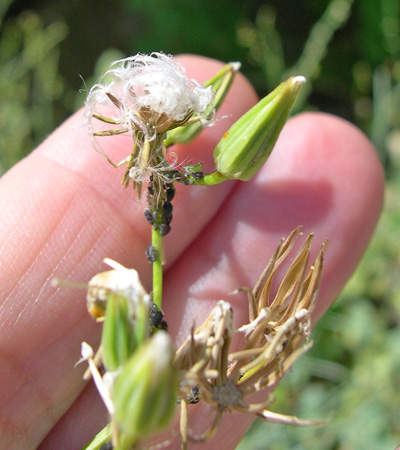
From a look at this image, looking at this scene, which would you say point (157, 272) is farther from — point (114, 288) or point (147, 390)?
point (147, 390)

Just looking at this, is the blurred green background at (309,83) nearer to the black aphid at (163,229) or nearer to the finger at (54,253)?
the finger at (54,253)

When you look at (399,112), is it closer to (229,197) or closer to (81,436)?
(229,197)

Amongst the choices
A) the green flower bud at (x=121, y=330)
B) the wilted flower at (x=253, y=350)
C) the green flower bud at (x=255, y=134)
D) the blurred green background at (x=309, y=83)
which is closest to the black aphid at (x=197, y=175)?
the green flower bud at (x=255, y=134)

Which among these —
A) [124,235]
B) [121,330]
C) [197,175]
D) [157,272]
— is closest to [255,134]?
[197,175]

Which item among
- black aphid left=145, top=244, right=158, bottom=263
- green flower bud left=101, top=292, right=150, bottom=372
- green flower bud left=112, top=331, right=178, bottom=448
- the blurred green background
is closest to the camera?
green flower bud left=112, top=331, right=178, bottom=448

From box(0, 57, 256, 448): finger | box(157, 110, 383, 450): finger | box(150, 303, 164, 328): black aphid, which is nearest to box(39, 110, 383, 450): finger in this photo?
box(157, 110, 383, 450): finger

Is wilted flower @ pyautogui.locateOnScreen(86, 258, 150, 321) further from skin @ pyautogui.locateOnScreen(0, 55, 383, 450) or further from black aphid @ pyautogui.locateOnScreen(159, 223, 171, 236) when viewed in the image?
skin @ pyautogui.locateOnScreen(0, 55, 383, 450)
